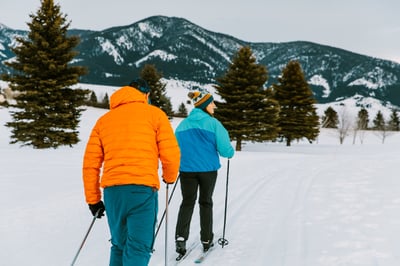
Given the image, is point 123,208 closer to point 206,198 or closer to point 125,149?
point 125,149

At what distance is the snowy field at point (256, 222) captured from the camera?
4.18 m

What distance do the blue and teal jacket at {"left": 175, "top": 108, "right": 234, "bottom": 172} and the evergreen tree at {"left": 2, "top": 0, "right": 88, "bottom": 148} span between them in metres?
16.2

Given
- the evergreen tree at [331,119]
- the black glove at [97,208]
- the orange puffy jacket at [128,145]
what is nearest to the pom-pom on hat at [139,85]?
the orange puffy jacket at [128,145]

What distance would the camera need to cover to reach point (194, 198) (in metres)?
4.22

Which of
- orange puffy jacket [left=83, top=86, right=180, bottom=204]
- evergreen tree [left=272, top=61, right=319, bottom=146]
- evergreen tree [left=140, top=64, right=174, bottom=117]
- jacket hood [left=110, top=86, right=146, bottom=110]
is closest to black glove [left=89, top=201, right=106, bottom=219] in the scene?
orange puffy jacket [left=83, top=86, right=180, bottom=204]

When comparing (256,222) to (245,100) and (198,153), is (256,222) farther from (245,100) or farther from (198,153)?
(245,100)

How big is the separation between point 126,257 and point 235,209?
4026 mm

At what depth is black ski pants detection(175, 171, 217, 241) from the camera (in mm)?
4129

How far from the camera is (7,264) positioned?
3.93 meters

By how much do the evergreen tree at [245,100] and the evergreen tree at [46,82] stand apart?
10.8 meters

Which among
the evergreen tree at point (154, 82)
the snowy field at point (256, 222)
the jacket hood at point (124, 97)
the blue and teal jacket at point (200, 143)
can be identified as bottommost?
the snowy field at point (256, 222)

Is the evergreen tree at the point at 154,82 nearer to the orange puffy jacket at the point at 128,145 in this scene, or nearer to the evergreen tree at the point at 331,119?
the orange puffy jacket at the point at 128,145

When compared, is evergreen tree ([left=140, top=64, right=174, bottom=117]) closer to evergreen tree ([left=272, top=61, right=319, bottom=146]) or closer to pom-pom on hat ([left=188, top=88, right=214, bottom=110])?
evergreen tree ([left=272, top=61, right=319, bottom=146])

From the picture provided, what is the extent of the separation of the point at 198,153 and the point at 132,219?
1.54 meters
